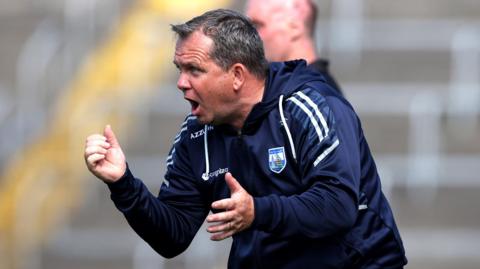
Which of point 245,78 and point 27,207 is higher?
point 245,78

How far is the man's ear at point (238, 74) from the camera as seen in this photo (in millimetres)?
4332

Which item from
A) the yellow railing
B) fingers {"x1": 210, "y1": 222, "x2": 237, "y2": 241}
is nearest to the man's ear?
fingers {"x1": 210, "y1": 222, "x2": 237, "y2": 241}

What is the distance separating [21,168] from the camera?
10.6 m

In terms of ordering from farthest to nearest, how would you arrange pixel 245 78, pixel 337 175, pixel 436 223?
pixel 436 223 < pixel 245 78 < pixel 337 175

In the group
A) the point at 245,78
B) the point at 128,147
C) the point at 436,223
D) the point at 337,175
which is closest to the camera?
the point at 337,175

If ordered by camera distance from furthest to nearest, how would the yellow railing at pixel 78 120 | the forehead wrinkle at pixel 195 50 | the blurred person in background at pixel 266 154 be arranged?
the yellow railing at pixel 78 120
the forehead wrinkle at pixel 195 50
the blurred person in background at pixel 266 154

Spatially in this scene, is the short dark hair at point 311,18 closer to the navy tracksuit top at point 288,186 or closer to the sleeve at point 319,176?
the navy tracksuit top at point 288,186

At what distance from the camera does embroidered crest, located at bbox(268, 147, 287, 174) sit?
14.1 feet

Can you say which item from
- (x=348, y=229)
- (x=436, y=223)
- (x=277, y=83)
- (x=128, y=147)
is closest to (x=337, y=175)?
(x=348, y=229)

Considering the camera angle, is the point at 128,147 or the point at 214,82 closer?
the point at 214,82

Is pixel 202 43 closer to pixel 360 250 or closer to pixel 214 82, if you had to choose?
pixel 214 82

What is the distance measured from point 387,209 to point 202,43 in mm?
899

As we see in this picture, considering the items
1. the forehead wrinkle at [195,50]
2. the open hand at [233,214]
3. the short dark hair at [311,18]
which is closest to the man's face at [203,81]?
the forehead wrinkle at [195,50]

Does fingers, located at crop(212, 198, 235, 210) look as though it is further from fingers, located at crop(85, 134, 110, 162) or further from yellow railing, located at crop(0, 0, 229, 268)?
yellow railing, located at crop(0, 0, 229, 268)
